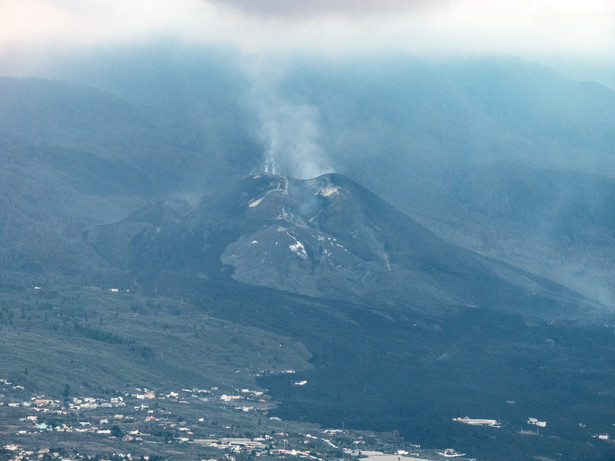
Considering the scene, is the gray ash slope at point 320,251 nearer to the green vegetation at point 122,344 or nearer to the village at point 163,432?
the green vegetation at point 122,344

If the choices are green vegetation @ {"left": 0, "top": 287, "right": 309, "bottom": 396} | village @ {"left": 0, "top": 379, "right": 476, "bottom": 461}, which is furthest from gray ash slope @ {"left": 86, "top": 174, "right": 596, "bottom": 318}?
village @ {"left": 0, "top": 379, "right": 476, "bottom": 461}

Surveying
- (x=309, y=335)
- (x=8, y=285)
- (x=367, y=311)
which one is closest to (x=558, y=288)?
(x=367, y=311)

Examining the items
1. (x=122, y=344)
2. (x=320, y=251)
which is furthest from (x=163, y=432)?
(x=320, y=251)

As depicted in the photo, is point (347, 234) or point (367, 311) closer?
point (367, 311)

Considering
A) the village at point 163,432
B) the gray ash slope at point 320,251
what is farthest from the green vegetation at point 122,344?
the gray ash slope at point 320,251

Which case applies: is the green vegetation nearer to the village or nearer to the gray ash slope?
the village

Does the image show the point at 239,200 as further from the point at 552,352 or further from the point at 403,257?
the point at 552,352
